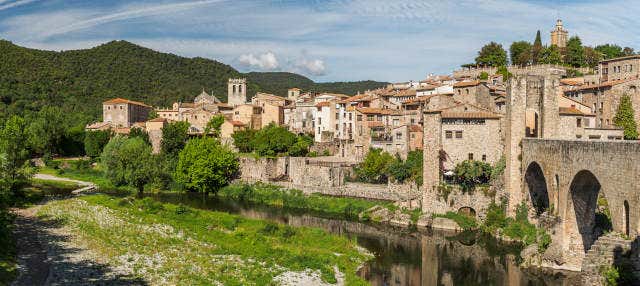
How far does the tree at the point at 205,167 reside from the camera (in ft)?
162

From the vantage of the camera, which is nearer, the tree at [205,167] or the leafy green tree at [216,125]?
the tree at [205,167]

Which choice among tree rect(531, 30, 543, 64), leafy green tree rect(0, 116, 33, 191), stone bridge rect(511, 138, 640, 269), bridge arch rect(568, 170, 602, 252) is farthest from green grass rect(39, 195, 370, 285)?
tree rect(531, 30, 543, 64)

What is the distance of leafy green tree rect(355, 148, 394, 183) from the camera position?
44844 mm

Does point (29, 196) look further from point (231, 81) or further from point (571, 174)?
point (231, 81)

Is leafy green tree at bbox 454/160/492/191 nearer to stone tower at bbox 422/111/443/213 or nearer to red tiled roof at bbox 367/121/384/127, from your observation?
stone tower at bbox 422/111/443/213

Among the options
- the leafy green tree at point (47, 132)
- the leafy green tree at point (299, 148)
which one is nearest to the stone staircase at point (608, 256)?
the leafy green tree at point (299, 148)

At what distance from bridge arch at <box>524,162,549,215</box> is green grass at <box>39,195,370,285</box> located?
1097 cm

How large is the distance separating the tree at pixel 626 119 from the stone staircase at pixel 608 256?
24843mm

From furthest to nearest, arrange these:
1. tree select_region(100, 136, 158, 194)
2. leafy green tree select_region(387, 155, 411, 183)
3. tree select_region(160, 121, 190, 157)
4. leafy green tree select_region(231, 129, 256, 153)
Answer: leafy green tree select_region(231, 129, 256, 153) → tree select_region(160, 121, 190, 157) → tree select_region(100, 136, 158, 194) → leafy green tree select_region(387, 155, 411, 183)

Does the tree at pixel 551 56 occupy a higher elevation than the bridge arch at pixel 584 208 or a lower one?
higher

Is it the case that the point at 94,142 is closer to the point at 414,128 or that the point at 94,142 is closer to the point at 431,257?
the point at 414,128

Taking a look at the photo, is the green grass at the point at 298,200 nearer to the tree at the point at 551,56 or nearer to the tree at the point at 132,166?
the tree at the point at 132,166

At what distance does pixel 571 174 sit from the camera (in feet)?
83.8

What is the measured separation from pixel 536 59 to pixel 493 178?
124ft
